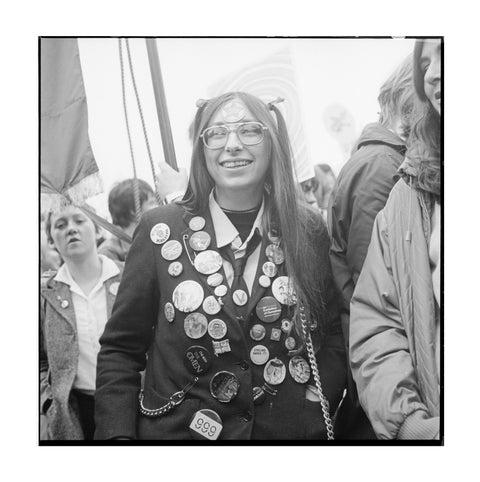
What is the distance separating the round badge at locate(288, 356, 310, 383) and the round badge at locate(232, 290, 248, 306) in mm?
305

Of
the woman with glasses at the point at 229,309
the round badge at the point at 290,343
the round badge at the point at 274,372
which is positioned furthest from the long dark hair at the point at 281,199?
the round badge at the point at 274,372

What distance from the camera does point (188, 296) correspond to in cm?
284

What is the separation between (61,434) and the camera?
2.90m

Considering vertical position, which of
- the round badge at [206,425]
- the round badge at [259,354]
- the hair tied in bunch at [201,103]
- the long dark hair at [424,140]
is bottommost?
the round badge at [206,425]

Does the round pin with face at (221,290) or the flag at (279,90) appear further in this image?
the flag at (279,90)

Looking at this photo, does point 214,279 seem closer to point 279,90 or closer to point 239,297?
point 239,297

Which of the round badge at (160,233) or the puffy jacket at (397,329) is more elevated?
the round badge at (160,233)

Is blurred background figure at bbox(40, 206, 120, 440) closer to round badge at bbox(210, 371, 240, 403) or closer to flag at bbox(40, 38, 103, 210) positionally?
flag at bbox(40, 38, 103, 210)

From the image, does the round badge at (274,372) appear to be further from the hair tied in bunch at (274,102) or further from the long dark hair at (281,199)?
the hair tied in bunch at (274,102)

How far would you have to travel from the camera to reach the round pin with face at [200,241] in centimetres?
288

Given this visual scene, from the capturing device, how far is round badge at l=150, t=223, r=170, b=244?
290cm

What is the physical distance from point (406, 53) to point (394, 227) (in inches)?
29.0

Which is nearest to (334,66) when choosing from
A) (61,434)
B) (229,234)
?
(229,234)

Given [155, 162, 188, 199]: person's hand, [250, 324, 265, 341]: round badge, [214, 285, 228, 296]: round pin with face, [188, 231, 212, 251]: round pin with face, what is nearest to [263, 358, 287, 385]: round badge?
[250, 324, 265, 341]: round badge
